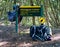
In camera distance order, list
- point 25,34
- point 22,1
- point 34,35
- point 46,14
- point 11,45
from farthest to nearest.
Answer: point 46,14 < point 22,1 < point 25,34 < point 34,35 < point 11,45

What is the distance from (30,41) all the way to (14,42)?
0.39 metres

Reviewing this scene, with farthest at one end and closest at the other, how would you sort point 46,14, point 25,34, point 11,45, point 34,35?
point 46,14 < point 25,34 < point 34,35 < point 11,45

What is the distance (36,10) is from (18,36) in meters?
0.83

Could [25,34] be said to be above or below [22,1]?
below

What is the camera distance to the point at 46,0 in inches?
306

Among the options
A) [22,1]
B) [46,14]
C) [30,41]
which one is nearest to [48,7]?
[46,14]

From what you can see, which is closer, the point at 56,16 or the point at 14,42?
the point at 14,42

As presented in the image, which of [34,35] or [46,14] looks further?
[46,14]

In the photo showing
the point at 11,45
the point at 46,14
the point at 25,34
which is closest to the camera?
the point at 11,45

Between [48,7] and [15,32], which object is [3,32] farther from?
[48,7]

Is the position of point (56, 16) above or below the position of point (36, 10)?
below

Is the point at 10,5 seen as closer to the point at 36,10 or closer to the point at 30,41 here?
the point at 36,10

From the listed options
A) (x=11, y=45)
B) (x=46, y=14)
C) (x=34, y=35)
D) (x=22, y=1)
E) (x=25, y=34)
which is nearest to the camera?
(x=11, y=45)

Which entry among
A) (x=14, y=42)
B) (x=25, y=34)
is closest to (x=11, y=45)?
(x=14, y=42)
